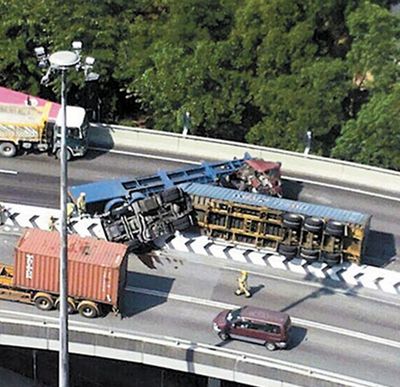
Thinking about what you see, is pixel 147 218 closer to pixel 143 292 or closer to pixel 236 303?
pixel 143 292

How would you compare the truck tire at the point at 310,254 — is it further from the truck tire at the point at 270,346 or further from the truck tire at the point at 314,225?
the truck tire at the point at 270,346

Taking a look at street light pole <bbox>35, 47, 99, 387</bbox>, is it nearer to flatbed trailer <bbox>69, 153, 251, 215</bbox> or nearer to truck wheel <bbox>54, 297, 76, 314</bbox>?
truck wheel <bbox>54, 297, 76, 314</bbox>

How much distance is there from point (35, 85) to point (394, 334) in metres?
28.8

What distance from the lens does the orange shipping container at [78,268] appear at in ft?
119

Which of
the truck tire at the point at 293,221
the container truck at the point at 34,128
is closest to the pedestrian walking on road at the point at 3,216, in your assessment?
the container truck at the point at 34,128

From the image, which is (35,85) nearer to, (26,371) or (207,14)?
(207,14)

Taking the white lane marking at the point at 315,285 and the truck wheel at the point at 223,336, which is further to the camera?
the white lane marking at the point at 315,285

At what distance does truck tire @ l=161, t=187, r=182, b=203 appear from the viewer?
42.4 m

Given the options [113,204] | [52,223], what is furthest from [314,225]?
[52,223]

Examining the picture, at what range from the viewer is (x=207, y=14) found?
57.0 m

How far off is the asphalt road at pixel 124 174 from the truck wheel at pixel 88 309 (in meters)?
8.64

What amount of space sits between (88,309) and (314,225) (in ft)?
32.2

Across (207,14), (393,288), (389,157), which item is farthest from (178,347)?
(207,14)

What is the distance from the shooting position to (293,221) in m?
40.8
